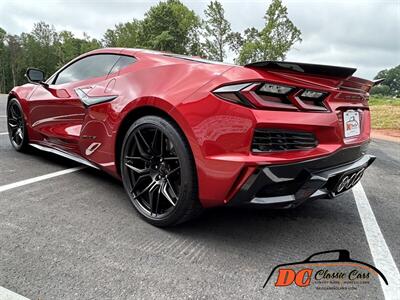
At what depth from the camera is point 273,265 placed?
1958 millimetres

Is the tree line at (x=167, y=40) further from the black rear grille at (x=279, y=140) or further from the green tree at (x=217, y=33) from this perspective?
the black rear grille at (x=279, y=140)

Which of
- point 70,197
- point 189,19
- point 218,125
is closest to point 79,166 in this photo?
point 70,197

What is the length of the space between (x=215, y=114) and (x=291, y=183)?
2.09 ft

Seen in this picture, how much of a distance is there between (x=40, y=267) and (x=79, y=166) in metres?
2.16

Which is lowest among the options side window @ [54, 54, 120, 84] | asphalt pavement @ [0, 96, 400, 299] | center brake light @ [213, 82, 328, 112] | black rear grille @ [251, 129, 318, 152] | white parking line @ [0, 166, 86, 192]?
asphalt pavement @ [0, 96, 400, 299]

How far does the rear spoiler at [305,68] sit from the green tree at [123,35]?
2031 inches

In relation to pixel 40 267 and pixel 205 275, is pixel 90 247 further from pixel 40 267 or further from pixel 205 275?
pixel 205 275

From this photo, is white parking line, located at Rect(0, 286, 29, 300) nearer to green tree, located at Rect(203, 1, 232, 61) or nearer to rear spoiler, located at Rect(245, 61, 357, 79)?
rear spoiler, located at Rect(245, 61, 357, 79)

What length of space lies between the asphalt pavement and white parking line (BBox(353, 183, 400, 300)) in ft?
0.14

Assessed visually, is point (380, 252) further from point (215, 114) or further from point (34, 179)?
point (34, 179)

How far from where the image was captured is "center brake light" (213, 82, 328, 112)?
6.22 ft

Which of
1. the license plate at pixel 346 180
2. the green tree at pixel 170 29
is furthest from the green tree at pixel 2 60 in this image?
the license plate at pixel 346 180

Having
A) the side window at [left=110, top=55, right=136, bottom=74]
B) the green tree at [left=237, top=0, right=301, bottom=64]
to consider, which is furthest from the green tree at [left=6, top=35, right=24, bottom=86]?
the side window at [left=110, top=55, right=136, bottom=74]

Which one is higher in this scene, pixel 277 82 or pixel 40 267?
pixel 277 82
